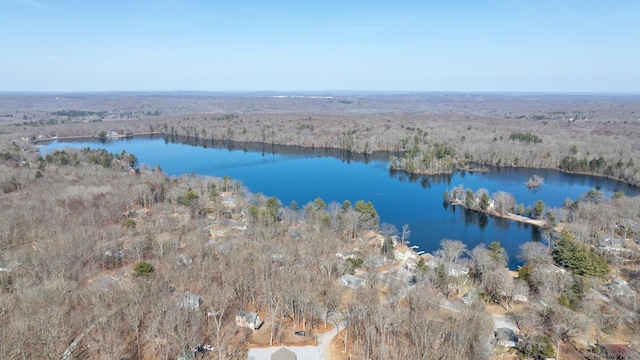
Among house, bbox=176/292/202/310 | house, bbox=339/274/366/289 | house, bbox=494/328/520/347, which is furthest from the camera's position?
house, bbox=339/274/366/289

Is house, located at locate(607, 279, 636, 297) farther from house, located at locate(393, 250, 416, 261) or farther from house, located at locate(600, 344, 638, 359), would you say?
house, located at locate(393, 250, 416, 261)

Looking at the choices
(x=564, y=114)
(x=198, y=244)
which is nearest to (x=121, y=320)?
(x=198, y=244)

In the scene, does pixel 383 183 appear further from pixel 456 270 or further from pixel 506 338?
pixel 506 338

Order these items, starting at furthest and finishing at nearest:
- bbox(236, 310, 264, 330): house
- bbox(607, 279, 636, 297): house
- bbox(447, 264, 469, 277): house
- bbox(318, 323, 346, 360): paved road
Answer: bbox(447, 264, 469, 277): house → bbox(607, 279, 636, 297): house → bbox(236, 310, 264, 330): house → bbox(318, 323, 346, 360): paved road

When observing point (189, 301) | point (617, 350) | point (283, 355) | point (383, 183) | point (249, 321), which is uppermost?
point (189, 301)

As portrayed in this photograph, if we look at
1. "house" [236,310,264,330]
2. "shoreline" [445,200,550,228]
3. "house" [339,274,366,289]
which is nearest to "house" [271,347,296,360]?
"house" [236,310,264,330]

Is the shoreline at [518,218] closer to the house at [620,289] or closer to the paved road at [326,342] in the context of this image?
the house at [620,289]

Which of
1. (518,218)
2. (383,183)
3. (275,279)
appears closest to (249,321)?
(275,279)
